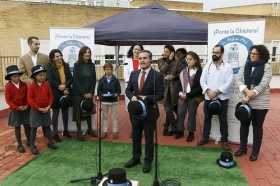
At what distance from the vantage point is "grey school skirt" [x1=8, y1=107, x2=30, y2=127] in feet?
14.6

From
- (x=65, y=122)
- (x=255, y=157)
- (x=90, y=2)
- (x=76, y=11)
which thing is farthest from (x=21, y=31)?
(x=255, y=157)

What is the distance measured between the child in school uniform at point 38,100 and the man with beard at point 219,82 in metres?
2.75

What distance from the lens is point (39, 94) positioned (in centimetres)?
439

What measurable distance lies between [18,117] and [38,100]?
487 mm

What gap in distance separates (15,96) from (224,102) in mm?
3601

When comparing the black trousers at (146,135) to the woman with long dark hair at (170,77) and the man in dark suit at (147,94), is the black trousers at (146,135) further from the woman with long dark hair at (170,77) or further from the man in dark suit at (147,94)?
the woman with long dark hair at (170,77)

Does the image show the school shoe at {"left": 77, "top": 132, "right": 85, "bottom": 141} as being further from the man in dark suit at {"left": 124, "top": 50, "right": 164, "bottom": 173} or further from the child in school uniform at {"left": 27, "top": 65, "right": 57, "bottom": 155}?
the man in dark suit at {"left": 124, "top": 50, "right": 164, "bottom": 173}

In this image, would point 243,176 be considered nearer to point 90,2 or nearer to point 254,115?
point 254,115

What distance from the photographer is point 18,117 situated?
4469 mm

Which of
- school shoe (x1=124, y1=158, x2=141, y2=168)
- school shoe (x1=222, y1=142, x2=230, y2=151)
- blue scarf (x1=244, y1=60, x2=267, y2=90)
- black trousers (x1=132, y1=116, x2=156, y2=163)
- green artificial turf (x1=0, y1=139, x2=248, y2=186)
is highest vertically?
blue scarf (x1=244, y1=60, x2=267, y2=90)

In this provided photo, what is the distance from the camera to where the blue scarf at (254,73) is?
156 inches

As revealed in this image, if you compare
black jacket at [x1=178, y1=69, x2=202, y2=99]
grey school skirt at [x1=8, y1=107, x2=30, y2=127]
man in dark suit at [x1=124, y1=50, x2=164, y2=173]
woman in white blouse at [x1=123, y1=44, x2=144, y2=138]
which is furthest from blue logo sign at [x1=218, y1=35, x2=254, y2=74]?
grey school skirt at [x1=8, y1=107, x2=30, y2=127]

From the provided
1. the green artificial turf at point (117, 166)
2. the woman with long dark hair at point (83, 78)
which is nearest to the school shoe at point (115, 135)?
the green artificial turf at point (117, 166)

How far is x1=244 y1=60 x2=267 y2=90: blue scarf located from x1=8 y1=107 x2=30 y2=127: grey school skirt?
12.3 feet
